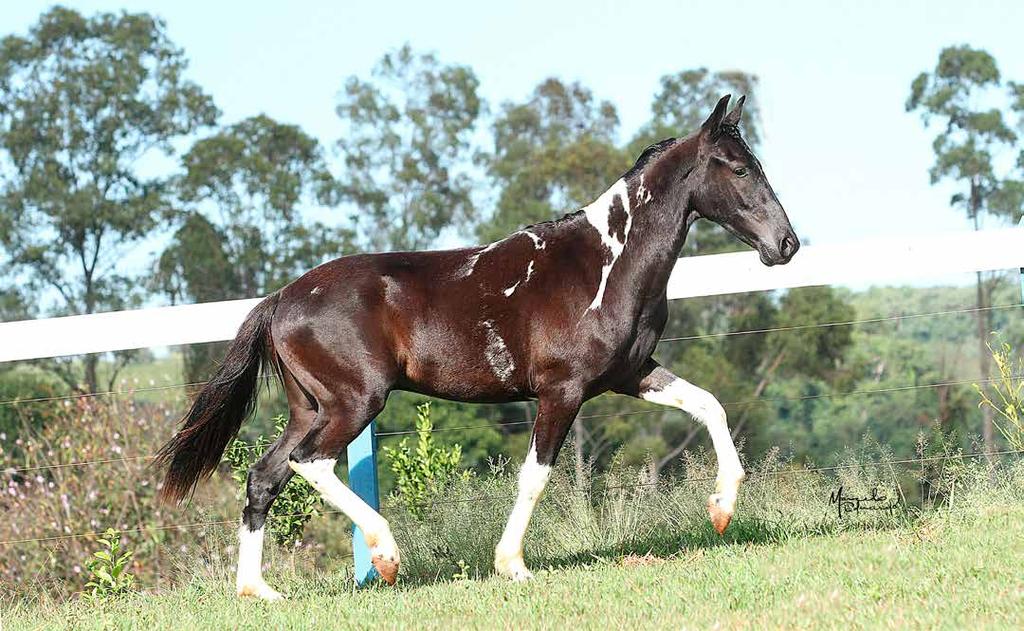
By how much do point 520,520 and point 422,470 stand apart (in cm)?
206

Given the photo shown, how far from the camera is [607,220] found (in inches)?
241

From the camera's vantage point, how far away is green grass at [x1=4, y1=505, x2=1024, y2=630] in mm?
4352

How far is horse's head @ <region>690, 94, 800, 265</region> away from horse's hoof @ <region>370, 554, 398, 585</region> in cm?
233

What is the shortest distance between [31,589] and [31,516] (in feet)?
16.6

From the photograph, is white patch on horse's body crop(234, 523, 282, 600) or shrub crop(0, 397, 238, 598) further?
shrub crop(0, 397, 238, 598)

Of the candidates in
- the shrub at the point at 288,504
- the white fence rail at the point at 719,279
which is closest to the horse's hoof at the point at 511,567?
the shrub at the point at 288,504

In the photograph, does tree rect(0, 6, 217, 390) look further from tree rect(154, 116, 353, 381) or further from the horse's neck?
the horse's neck

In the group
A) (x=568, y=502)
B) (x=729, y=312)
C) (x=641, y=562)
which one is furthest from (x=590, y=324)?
(x=729, y=312)

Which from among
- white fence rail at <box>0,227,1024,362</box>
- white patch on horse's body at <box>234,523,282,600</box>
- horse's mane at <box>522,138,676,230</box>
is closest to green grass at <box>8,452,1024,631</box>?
white patch on horse's body at <box>234,523,282,600</box>

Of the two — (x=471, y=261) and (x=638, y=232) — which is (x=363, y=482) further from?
(x=638, y=232)

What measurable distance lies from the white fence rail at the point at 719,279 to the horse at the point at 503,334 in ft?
2.00

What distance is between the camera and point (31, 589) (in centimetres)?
768

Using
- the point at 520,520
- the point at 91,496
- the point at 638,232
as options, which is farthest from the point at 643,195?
the point at 91,496
